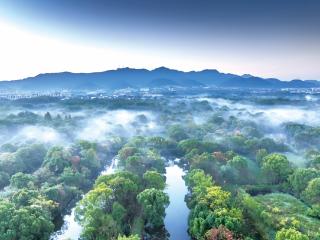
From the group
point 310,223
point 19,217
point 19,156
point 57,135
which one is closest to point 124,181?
point 19,217

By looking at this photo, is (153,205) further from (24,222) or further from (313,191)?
(313,191)

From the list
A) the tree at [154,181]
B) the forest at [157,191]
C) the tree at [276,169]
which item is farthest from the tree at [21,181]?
the tree at [276,169]

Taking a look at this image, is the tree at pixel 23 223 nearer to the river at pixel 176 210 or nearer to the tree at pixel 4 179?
the river at pixel 176 210

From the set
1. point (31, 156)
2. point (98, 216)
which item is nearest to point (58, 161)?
point (31, 156)

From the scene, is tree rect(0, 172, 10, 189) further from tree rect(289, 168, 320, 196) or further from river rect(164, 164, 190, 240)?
tree rect(289, 168, 320, 196)

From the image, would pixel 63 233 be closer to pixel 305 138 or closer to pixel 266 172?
pixel 266 172
